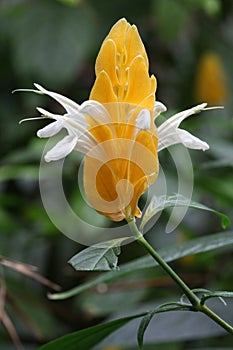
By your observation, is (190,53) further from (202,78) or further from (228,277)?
(228,277)

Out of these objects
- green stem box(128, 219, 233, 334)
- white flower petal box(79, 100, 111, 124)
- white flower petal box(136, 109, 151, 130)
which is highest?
white flower petal box(79, 100, 111, 124)

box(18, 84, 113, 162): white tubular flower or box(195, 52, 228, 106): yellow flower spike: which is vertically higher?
box(18, 84, 113, 162): white tubular flower

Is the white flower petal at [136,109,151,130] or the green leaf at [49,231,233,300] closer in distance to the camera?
the white flower petal at [136,109,151,130]

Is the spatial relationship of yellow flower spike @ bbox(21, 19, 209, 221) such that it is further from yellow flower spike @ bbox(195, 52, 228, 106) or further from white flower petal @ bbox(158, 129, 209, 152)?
yellow flower spike @ bbox(195, 52, 228, 106)

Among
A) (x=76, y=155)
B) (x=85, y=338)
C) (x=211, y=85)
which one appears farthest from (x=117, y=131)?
(x=211, y=85)

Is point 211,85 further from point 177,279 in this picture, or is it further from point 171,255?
point 177,279

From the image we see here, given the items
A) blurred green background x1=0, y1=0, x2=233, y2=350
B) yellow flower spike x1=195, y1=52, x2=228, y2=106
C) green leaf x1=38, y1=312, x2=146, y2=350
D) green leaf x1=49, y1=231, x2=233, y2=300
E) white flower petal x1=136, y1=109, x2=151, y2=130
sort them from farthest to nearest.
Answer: yellow flower spike x1=195, y1=52, x2=228, y2=106, blurred green background x1=0, y1=0, x2=233, y2=350, green leaf x1=49, y1=231, x2=233, y2=300, green leaf x1=38, y1=312, x2=146, y2=350, white flower petal x1=136, y1=109, x2=151, y2=130

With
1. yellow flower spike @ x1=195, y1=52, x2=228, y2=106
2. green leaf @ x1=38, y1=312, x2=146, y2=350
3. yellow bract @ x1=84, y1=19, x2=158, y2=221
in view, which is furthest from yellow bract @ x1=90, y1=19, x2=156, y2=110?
yellow flower spike @ x1=195, y1=52, x2=228, y2=106
